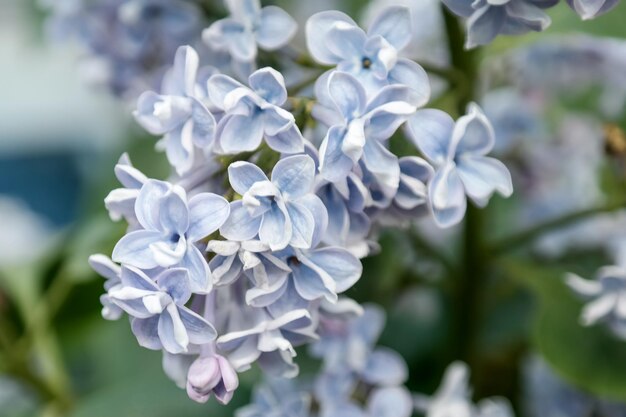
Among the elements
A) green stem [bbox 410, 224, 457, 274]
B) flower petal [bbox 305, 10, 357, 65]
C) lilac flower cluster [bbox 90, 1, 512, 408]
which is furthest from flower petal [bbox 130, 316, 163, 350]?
green stem [bbox 410, 224, 457, 274]

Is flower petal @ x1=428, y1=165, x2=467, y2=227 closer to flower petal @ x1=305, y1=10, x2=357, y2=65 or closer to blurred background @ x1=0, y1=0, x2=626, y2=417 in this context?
flower petal @ x1=305, y1=10, x2=357, y2=65

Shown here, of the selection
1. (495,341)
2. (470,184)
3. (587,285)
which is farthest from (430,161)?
(495,341)

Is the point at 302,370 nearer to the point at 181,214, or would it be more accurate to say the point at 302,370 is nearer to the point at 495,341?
the point at 495,341

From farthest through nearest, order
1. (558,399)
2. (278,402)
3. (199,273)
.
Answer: (558,399), (278,402), (199,273)

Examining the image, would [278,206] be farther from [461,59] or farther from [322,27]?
[461,59]

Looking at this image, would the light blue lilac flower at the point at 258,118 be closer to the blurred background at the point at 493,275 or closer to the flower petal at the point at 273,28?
the flower petal at the point at 273,28

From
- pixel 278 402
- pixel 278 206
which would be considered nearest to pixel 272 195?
pixel 278 206
